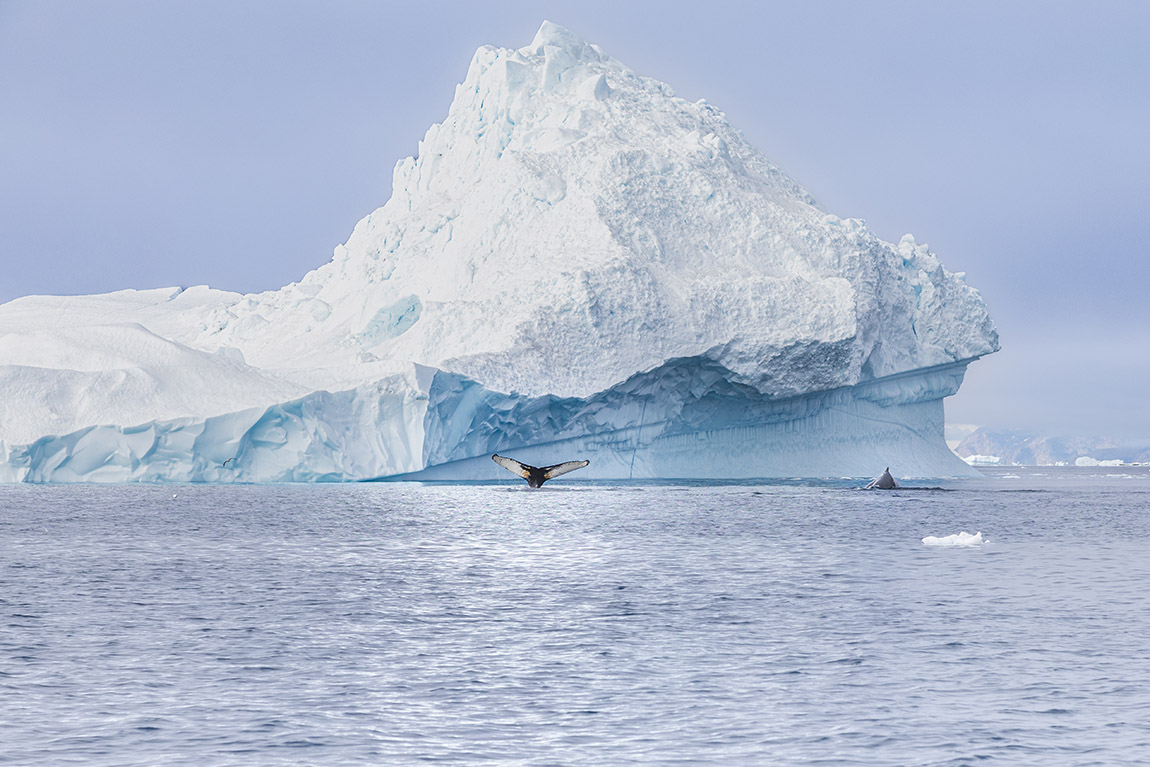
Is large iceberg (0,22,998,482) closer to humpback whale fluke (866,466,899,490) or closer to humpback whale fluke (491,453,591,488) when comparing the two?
humpback whale fluke (491,453,591,488)

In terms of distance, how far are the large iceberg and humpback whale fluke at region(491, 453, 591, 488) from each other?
0.78 metres

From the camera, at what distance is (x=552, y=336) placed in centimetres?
4847

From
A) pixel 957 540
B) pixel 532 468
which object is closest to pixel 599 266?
pixel 532 468

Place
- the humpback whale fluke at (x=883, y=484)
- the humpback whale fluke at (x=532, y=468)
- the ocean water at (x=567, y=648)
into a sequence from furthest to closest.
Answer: the humpback whale fluke at (x=883, y=484) < the humpback whale fluke at (x=532, y=468) < the ocean water at (x=567, y=648)

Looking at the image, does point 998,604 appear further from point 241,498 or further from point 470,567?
point 241,498

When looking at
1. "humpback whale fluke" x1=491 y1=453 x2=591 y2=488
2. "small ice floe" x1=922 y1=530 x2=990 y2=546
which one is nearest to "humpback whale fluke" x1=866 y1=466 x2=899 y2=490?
"humpback whale fluke" x1=491 y1=453 x2=591 y2=488

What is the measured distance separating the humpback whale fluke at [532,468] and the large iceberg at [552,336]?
78 cm

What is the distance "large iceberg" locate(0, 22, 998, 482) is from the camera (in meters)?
44.5

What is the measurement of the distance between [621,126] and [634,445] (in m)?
15.3

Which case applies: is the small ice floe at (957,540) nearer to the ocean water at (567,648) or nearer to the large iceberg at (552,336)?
the ocean water at (567,648)

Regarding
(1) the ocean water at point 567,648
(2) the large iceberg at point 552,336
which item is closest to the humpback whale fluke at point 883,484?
(2) the large iceberg at point 552,336

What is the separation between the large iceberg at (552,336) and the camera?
44.5 meters

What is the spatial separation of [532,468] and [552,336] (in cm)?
556

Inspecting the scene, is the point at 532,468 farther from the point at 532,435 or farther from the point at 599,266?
Result: the point at 599,266
